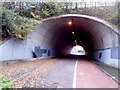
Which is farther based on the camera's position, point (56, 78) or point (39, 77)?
point (39, 77)

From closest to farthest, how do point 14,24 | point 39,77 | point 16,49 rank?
point 39,77, point 14,24, point 16,49

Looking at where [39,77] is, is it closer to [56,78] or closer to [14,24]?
[56,78]

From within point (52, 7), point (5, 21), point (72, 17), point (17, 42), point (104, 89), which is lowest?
point (104, 89)

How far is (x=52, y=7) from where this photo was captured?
17.3 metres

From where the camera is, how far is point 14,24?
1235 centimetres

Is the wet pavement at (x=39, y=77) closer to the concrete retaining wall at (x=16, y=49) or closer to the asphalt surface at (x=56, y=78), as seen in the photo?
the asphalt surface at (x=56, y=78)

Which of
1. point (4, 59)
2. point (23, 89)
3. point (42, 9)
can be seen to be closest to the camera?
point (23, 89)

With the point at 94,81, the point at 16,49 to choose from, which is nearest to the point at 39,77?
the point at 94,81

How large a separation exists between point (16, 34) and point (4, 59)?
2457 mm

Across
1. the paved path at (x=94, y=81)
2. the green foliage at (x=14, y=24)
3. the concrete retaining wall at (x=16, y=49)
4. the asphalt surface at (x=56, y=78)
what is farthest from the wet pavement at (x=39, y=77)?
the green foliage at (x=14, y=24)

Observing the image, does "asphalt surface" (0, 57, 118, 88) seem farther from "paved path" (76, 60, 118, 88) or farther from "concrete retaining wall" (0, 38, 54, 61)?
"concrete retaining wall" (0, 38, 54, 61)

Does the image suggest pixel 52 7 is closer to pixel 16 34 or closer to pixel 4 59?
pixel 16 34

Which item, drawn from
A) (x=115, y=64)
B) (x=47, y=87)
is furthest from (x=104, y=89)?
(x=115, y=64)

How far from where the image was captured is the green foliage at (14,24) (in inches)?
474
